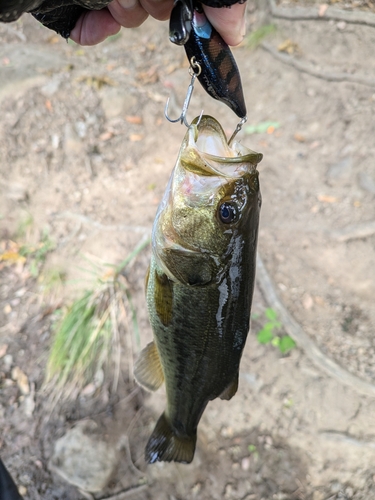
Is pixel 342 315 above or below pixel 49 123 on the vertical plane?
below

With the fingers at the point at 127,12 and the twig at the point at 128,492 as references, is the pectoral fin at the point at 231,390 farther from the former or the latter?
the fingers at the point at 127,12

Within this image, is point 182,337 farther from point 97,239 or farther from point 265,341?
point 97,239

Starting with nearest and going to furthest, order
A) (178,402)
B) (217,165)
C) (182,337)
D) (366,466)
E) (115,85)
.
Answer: (217,165)
(182,337)
(178,402)
(366,466)
(115,85)

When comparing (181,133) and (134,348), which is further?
(181,133)

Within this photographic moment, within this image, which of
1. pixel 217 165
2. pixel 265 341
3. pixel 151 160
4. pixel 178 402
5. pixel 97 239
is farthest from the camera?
pixel 151 160

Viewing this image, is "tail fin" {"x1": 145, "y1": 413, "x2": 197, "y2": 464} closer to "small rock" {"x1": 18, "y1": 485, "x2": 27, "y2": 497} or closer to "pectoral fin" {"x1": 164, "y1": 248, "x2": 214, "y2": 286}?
"pectoral fin" {"x1": 164, "y1": 248, "x2": 214, "y2": 286}

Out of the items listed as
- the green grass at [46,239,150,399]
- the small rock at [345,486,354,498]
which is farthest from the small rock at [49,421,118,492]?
the small rock at [345,486,354,498]

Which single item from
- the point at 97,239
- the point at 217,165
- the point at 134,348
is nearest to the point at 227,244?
the point at 217,165

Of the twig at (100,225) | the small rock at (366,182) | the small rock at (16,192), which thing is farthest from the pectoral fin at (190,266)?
the small rock at (16,192)
